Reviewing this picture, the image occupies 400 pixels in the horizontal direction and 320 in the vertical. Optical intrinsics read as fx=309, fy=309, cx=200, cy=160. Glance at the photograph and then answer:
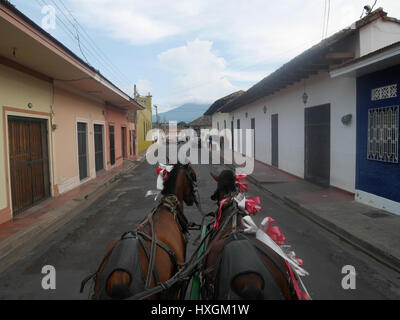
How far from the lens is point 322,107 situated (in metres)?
9.45

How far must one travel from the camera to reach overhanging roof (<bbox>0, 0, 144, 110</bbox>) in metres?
4.51

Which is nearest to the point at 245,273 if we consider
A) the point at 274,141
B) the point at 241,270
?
the point at 241,270

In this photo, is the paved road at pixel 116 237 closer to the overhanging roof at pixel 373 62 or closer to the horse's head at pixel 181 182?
the horse's head at pixel 181 182

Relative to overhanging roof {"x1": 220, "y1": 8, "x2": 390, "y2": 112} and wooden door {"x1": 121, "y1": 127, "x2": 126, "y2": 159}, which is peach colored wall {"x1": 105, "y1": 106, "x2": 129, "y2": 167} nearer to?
wooden door {"x1": 121, "y1": 127, "x2": 126, "y2": 159}

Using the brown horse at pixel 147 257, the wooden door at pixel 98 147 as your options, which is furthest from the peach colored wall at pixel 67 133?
the brown horse at pixel 147 257

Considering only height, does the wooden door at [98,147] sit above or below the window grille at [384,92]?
below

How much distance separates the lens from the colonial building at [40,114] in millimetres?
5688

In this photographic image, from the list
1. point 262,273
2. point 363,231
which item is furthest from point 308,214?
point 262,273

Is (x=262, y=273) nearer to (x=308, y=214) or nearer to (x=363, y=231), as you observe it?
(x=363, y=231)

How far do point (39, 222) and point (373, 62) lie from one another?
23.0 feet

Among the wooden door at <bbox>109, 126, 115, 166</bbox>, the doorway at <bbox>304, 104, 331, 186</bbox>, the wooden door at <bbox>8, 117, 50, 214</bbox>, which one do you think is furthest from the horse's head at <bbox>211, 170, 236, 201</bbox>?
the wooden door at <bbox>109, 126, 115, 166</bbox>

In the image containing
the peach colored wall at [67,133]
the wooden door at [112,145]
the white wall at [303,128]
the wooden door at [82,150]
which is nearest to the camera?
the white wall at [303,128]

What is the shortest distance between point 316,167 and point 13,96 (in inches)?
342

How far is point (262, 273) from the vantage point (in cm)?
170
